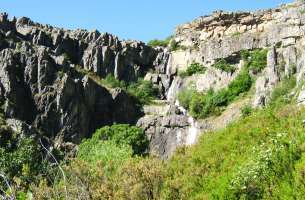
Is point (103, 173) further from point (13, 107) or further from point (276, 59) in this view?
point (276, 59)

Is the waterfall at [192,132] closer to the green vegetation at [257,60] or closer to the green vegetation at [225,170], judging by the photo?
the green vegetation at [257,60]

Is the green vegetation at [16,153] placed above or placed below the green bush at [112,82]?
below

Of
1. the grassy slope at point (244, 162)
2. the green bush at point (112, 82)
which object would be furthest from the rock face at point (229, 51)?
the grassy slope at point (244, 162)

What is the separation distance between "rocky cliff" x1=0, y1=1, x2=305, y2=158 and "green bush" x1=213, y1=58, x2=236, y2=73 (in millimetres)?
589

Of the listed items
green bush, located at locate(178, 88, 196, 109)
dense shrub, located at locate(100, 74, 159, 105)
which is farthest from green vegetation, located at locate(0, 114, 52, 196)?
green bush, located at locate(178, 88, 196, 109)

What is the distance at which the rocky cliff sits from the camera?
73250mm

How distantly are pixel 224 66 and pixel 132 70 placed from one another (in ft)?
47.1

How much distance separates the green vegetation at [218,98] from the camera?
77.2 metres

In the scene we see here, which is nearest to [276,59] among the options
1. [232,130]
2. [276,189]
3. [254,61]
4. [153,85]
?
[254,61]

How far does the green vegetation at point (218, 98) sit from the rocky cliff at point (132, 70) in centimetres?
119

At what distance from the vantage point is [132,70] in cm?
9250

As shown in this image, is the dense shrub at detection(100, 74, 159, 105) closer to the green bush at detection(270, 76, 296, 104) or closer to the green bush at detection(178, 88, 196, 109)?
the green bush at detection(178, 88, 196, 109)

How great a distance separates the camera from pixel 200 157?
21.3 metres

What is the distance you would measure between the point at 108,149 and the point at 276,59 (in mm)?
29338
